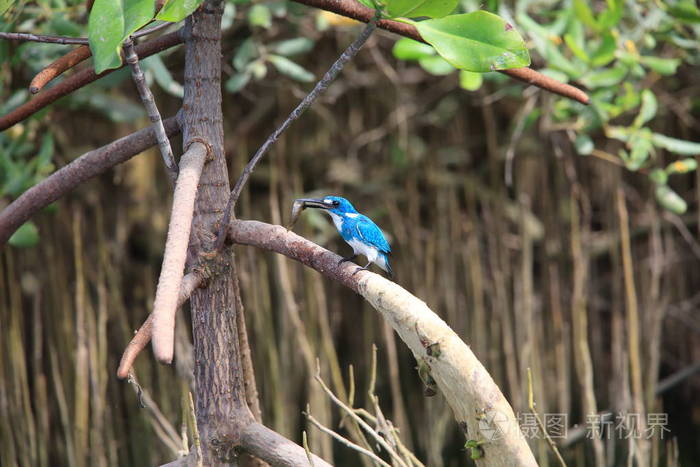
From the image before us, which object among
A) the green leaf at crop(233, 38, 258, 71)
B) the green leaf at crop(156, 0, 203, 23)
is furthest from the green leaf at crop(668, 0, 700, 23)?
the green leaf at crop(156, 0, 203, 23)

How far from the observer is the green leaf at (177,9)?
2.98 feet

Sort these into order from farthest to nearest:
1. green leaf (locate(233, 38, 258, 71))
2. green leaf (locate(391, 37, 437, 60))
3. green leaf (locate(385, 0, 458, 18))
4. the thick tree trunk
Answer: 1. green leaf (locate(233, 38, 258, 71))
2. green leaf (locate(391, 37, 437, 60))
3. the thick tree trunk
4. green leaf (locate(385, 0, 458, 18))

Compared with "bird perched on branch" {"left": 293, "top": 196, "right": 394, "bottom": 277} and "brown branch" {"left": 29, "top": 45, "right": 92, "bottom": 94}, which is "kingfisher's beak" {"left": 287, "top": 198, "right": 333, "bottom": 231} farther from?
"brown branch" {"left": 29, "top": 45, "right": 92, "bottom": 94}

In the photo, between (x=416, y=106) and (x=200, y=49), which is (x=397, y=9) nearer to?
(x=200, y=49)

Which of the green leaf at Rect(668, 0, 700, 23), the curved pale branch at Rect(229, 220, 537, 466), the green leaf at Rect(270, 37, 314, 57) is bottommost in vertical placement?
the curved pale branch at Rect(229, 220, 537, 466)

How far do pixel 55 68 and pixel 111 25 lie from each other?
0.85 feet

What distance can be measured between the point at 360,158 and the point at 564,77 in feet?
5.90

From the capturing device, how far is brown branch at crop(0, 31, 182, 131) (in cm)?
117

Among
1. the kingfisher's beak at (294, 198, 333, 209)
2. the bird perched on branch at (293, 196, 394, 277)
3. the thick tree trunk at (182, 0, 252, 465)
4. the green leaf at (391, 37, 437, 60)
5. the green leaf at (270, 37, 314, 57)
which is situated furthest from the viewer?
the green leaf at (270, 37, 314, 57)

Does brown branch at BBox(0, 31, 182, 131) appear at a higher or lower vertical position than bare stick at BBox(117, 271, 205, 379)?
higher

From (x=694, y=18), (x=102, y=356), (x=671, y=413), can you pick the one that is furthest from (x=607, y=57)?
(x=671, y=413)

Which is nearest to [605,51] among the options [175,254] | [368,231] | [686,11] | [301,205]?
[686,11]

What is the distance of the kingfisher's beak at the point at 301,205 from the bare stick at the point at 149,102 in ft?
0.66

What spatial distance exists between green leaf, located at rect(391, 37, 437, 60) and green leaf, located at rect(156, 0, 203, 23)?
1.11m
